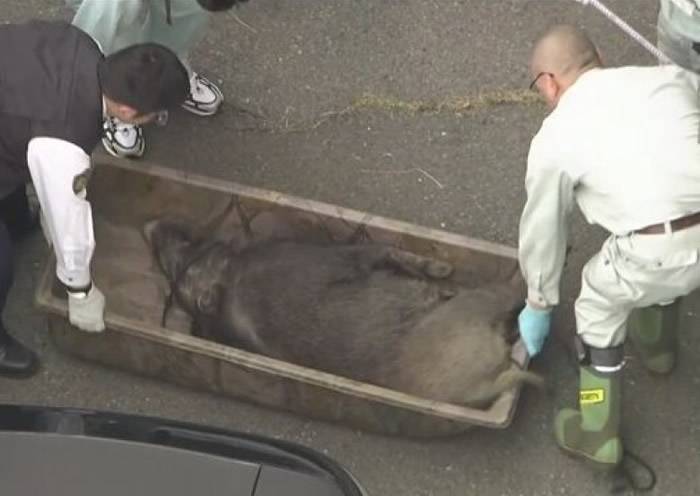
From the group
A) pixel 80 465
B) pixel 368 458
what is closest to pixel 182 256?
pixel 368 458

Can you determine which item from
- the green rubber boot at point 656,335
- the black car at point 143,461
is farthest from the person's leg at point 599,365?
the black car at point 143,461

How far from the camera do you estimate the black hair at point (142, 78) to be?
373cm

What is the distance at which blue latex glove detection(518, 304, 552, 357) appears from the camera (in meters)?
4.00

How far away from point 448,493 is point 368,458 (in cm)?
27

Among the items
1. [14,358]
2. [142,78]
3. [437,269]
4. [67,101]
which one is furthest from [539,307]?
[14,358]

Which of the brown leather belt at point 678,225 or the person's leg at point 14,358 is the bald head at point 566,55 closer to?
the brown leather belt at point 678,225

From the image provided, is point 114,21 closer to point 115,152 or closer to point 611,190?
point 115,152

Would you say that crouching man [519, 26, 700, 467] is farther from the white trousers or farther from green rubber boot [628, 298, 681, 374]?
green rubber boot [628, 298, 681, 374]

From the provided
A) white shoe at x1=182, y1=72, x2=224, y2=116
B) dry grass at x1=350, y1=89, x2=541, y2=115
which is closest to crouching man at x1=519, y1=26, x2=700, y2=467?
dry grass at x1=350, y1=89, x2=541, y2=115

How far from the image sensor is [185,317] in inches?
170

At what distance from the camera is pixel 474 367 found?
159 inches

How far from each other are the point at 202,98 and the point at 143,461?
84.4 inches

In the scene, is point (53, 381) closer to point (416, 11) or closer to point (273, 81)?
point (273, 81)

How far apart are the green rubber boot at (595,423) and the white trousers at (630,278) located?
0.41 feet
